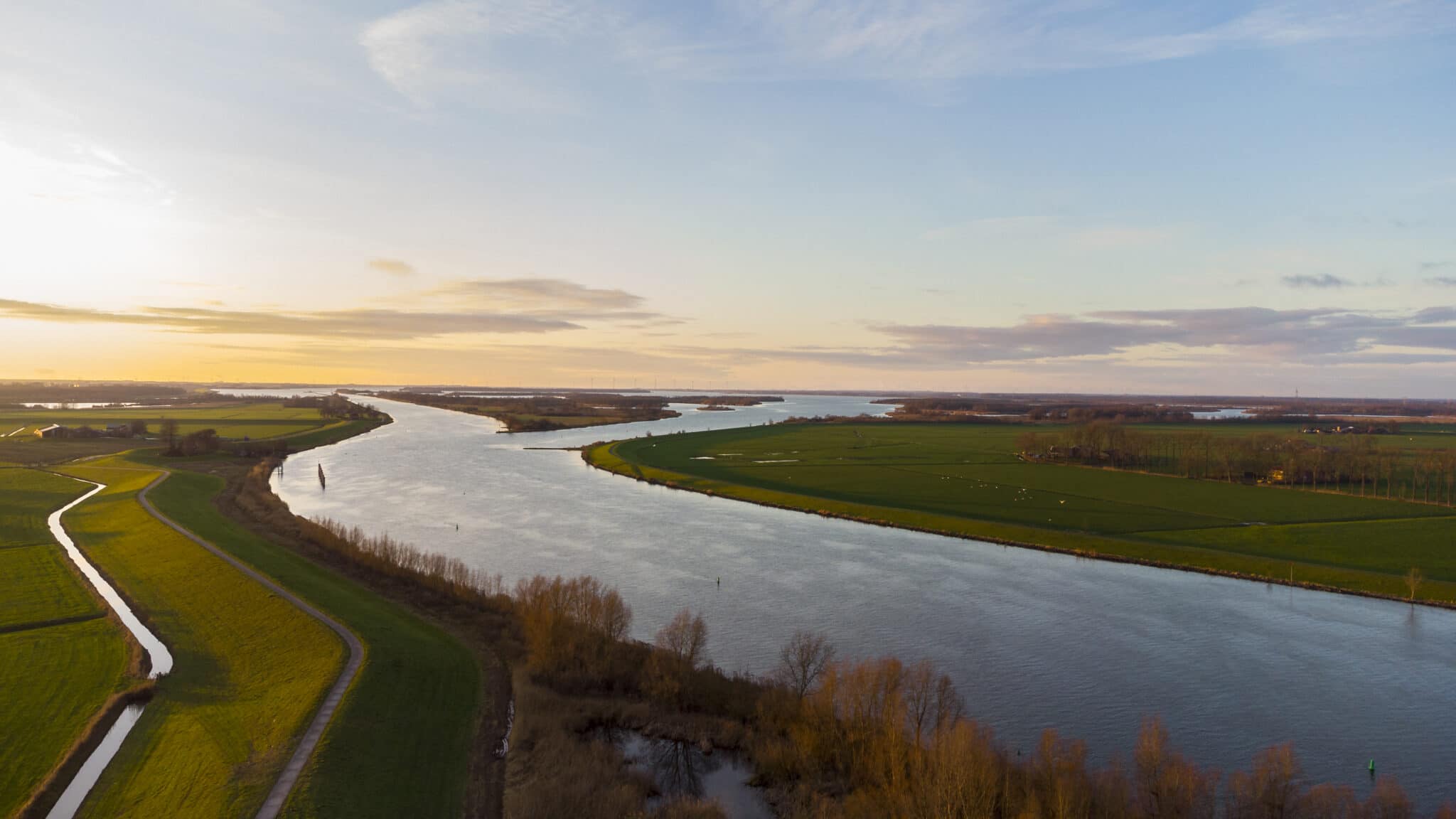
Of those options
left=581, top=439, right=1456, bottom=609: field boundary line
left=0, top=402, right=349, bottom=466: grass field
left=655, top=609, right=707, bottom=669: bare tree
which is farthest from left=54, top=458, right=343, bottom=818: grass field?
left=0, top=402, right=349, bottom=466: grass field

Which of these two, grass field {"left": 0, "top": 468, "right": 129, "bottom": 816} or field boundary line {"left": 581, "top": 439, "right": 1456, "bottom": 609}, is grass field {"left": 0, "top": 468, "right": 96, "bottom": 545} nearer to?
grass field {"left": 0, "top": 468, "right": 129, "bottom": 816}

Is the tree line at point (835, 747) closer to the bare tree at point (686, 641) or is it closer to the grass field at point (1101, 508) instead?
the bare tree at point (686, 641)

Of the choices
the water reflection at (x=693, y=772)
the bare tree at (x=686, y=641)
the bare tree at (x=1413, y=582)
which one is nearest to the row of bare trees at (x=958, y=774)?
the water reflection at (x=693, y=772)

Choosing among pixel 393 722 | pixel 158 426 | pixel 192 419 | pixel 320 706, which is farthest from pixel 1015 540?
pixel 192 419

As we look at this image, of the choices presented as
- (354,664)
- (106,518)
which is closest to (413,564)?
(354,664)

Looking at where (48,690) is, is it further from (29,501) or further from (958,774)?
(29,501)

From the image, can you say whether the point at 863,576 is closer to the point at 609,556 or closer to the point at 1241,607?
the point at 609,556
